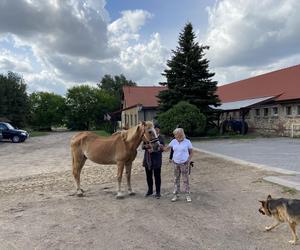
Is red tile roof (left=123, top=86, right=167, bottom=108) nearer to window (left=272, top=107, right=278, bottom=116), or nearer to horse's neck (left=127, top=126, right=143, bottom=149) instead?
window (left=272, top=107, right=278, bottom=116)

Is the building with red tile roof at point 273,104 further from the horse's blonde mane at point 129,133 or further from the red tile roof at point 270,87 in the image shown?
the horse's blonde mane at point 129,133

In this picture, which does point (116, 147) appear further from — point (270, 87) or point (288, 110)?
point (270, 87)

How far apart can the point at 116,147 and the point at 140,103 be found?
33786 mm

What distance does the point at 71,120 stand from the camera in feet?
236

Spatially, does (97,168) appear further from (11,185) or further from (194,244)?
(194,244)

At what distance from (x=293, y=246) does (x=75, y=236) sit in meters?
3.11

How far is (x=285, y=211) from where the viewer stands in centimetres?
500

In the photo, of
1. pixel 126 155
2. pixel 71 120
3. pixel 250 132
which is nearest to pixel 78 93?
pixel 71 120

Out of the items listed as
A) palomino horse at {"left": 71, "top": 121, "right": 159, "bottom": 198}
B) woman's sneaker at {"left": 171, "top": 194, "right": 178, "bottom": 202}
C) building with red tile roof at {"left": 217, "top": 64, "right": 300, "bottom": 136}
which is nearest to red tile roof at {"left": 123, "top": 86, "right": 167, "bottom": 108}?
building with red tile roof at {"left": 217, "top": 64, "right": 300, "bottom": 136}

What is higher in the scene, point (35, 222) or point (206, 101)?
point (206, 101)

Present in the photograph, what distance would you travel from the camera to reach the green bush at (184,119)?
85.9 feet

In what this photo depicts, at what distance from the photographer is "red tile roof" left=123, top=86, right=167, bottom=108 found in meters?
44.1

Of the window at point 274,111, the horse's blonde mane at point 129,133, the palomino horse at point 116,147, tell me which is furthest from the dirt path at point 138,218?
the window at point 274,111

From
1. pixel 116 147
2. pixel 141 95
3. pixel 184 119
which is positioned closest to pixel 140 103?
pixel 141 95
